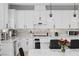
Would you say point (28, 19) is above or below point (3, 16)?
below

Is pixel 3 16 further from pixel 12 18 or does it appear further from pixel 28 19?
pixel 28 19

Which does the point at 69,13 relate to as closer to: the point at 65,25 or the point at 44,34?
the point at 65,25

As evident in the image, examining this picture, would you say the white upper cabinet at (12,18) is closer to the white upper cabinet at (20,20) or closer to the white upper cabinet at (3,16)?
the white upper cabinet at (20,20)

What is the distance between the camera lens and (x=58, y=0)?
3.18 ft

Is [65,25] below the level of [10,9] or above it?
below

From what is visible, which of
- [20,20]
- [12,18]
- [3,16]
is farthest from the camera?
[20,20]

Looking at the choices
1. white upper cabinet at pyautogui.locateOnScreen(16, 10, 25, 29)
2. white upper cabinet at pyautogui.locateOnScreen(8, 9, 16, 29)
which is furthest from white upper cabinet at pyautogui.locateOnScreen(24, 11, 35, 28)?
white upper cabinet at pyautogui.locateOnScreen(8, 9, 16, 29)

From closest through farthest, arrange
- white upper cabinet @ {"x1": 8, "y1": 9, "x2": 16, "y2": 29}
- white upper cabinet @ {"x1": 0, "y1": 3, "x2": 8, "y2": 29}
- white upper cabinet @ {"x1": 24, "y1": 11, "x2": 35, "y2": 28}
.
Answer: white upper cabinet @ {"x1": 0, "y1": 3, "x2": 8, "y2": 29} → white upper cabinet @ {"x1": 8, "y1": 9, "x2": 16, "y2": 29} → white upper cabinet @ {"x1": 24, "y1": 11, "x2": 35, "y2": 28}

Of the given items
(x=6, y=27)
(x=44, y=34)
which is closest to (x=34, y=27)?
(x=44, y=34)

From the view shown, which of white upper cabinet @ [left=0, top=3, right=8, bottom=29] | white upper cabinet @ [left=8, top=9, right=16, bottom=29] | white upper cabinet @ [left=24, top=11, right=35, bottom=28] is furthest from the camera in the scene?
white upper cabinet @ [left=24, top=11, right=35, bottom=28]

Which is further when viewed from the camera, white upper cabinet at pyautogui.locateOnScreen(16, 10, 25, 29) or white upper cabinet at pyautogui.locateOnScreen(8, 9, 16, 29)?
white upper cabinet at pyautogui.locateOnScreen(16, 10, 25, 29)

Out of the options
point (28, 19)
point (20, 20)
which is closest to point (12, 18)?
point (20, 20)

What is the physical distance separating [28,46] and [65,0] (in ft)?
21.2

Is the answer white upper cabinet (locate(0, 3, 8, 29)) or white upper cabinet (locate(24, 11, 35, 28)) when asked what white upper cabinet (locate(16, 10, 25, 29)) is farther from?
white upper cabinet (locate(0, 3, 8, 29))
